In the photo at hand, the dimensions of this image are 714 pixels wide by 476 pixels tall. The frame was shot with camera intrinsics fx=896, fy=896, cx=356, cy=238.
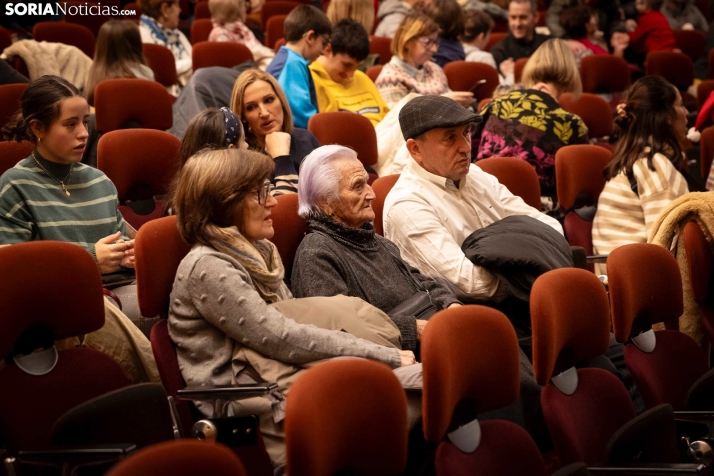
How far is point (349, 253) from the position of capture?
2.52 metres

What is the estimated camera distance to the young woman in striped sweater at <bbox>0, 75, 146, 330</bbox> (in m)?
2.50

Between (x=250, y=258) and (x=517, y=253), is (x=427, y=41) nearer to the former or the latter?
(x=517, y=253)

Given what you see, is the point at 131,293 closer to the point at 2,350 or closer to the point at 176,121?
the point at 2,350

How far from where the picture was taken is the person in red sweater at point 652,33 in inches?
271

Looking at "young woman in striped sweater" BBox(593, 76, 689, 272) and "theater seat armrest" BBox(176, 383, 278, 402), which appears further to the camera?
"young woman in striped sweater" BBox(593, 76, 689, 272)

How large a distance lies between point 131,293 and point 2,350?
0.71m

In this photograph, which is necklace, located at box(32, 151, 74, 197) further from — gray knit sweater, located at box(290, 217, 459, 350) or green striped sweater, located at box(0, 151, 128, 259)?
gray knit sweater, located at box(290, 217, 459, 350)

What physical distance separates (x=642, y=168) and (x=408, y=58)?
1575mm

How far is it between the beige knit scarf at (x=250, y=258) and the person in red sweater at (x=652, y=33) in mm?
5485

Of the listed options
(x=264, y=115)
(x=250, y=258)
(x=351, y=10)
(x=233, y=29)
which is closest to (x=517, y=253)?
(x=250, y=258)

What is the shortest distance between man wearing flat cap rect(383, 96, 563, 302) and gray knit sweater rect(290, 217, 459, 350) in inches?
3.3

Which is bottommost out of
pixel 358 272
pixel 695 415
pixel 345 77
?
pixel 695 415

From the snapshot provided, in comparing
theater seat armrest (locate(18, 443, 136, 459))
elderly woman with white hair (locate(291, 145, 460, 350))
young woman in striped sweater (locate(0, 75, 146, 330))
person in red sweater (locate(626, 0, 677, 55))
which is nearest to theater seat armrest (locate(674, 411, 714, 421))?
elderly woman with white hair (locate(291, 145, 460, 350))

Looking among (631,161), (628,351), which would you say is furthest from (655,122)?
(628,351)
